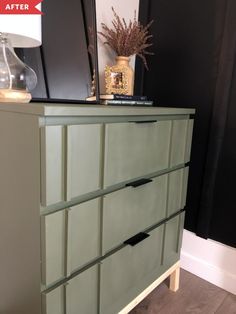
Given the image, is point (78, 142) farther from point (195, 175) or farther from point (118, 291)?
point (195, 175)

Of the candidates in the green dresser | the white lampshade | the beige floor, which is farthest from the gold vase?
the beige floor

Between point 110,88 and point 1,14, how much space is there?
68 cm

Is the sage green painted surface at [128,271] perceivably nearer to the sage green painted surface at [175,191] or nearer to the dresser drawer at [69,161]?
the sage green painted surface at [175,191]

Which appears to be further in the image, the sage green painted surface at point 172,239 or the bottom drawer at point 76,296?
the sage green painted surface at point 172,239

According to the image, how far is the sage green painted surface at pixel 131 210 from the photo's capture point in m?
1.00

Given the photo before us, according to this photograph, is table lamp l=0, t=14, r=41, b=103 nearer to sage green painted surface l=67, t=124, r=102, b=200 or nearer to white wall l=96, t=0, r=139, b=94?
sage green painted surface l=67, t=124, r=102, b=200

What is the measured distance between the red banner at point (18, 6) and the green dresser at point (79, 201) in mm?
278

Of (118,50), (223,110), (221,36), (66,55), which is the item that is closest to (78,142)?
(66,55)

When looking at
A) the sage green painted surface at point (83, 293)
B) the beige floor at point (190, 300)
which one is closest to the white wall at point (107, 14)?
the sage green painted surface at point (83, 293)

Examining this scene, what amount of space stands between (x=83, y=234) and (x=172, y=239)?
0.67 meters

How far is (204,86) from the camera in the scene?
1542 mm

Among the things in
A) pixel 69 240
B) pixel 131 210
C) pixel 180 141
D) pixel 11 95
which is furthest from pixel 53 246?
pixel 180 141

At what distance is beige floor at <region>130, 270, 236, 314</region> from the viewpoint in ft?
4.66

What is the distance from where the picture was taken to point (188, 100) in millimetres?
1608
